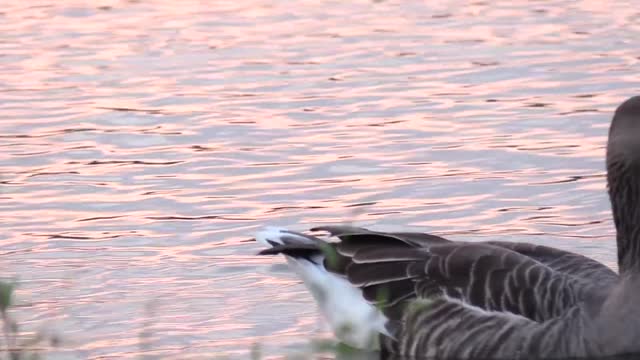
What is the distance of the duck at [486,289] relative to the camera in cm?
955

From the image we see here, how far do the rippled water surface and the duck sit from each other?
0.40m

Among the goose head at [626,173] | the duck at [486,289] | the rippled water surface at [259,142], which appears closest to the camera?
the duck at [486,289]

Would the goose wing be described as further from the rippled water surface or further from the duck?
the rippled water surface

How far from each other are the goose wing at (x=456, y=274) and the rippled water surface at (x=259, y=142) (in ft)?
1.63

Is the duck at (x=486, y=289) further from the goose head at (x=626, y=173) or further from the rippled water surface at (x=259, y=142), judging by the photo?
the rippled water surface at (x=259, y=142)

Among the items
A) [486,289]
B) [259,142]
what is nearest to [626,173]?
[486,289]

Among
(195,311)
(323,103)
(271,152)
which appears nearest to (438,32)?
(323,103)

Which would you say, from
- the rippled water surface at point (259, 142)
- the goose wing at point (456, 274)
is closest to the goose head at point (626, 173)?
the goose wing at point (456, 274)

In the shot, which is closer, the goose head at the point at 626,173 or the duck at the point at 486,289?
the duck at the point at 486,289

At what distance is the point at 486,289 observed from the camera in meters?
9.74

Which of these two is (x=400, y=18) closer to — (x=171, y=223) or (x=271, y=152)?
(x=271, y=152)

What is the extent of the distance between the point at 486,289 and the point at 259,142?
4508 mm

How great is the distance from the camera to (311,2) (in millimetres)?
18328

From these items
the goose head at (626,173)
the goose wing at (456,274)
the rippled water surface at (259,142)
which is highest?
the goose head at (626,173)
